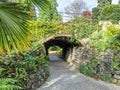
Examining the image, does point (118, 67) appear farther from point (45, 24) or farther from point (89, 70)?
point (45, 24)

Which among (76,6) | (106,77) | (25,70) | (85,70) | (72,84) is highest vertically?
(76,6)

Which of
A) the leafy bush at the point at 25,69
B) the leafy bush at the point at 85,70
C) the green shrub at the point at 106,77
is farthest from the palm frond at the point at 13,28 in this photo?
the leafy bush at the point at 85,70

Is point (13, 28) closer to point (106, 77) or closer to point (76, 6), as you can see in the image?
point (106, 77)

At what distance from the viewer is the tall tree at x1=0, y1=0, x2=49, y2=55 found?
3.71m

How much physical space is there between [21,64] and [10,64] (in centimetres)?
56

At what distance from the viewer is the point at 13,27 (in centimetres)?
375

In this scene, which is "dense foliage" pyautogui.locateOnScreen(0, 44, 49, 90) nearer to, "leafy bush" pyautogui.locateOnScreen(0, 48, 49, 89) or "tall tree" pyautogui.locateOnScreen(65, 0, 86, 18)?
"leafy bush" pyautogui.locateOnScreen(0, 48, 49, 89)

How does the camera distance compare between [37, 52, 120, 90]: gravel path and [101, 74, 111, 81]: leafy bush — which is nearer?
[37, 52, 120, 90]: gravel path

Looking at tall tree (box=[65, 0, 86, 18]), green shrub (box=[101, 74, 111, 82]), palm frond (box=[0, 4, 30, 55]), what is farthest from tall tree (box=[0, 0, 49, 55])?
tall tree (box=[65, 0, 86, 18])

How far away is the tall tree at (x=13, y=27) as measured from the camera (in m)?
3.71

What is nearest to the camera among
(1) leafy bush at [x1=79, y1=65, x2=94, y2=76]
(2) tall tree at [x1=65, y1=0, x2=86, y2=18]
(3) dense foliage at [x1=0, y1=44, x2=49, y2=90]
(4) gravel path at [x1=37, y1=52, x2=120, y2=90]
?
(3) dense foliage at [x1=0, y1=44, x2=49, y2=90]

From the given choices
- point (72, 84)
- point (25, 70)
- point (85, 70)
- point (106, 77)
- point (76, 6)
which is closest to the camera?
point (25, 70)

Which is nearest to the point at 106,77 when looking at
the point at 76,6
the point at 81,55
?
the point at 81,55

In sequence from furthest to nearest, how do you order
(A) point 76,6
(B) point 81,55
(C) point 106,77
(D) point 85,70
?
(A) point 76,6, (B) point 81,55, (D) point 85,70, (C) point 106,77
